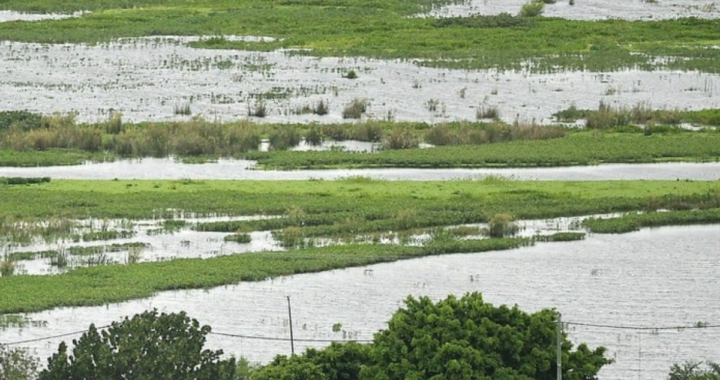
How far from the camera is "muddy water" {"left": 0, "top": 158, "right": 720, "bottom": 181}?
1646 inches

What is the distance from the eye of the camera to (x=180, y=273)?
30.9 metres

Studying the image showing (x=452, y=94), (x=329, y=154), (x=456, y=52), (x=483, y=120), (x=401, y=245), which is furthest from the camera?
(x=456, y=52)

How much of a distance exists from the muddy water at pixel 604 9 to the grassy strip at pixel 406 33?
9.37 ft

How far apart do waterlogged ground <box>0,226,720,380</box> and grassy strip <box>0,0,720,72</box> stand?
94.5 ft

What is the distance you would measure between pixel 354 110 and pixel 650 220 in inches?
685

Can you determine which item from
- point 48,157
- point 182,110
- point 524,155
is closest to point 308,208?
point 524,155

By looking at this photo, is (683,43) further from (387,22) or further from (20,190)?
(20,190)

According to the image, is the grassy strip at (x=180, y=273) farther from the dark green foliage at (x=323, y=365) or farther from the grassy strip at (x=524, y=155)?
the grassy strip at (x=524, y=155)

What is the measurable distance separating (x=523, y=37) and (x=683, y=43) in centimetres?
676

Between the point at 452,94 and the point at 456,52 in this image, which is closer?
the point at 452,94

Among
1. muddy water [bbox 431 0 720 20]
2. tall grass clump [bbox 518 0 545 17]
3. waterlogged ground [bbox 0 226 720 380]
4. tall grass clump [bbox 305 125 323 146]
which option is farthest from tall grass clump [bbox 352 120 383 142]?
muddy water [bbox 431 0 720 20]

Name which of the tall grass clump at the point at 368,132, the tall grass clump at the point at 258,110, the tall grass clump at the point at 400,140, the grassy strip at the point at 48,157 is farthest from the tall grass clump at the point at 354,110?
the grassy strip at the point at 48,157

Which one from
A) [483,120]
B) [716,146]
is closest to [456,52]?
[483,120]

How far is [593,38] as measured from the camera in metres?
68.8
